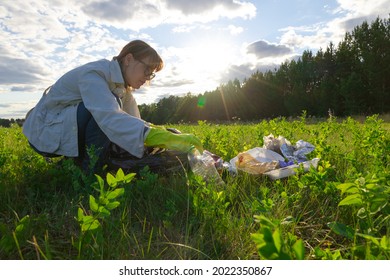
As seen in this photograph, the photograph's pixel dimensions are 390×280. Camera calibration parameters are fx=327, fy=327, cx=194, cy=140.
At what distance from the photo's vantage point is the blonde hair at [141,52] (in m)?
3.27

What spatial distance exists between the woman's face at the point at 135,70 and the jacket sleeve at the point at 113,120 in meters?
0.55

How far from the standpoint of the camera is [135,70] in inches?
130

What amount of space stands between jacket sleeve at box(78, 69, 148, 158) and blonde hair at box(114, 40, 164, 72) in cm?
64

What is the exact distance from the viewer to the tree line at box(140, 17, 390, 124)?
81.0ft

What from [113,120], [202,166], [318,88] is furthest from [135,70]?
[318,88]

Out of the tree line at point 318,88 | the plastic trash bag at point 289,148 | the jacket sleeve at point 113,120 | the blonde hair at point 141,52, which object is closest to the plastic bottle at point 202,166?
the jacket sleeve at point 113,120

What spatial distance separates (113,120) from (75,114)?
1.86 feet

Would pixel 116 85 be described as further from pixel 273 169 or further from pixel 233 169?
pixel 273 169

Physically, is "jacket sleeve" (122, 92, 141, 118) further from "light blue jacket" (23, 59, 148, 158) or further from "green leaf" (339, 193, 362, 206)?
"green leaf" (339, 193, 362, 206)

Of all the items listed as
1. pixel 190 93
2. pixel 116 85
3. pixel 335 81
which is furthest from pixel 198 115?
pixel 116 85

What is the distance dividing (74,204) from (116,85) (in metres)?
1.51

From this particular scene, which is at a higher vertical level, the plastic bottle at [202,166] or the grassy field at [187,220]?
the plastic bottle at [202,166]

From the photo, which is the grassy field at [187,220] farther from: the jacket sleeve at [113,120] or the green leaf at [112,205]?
the jacket sleeve at [113,120]

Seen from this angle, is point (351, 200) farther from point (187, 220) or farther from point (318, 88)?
point (318, 88)
